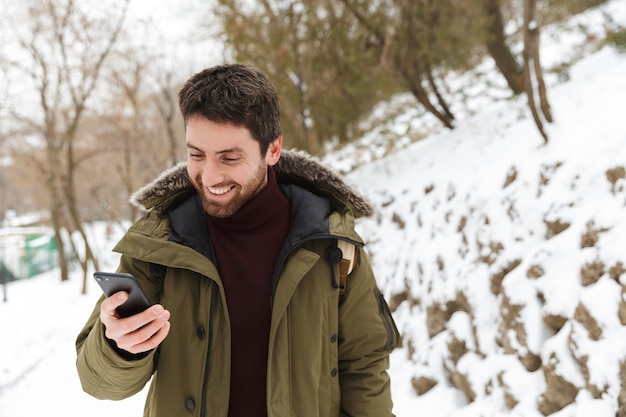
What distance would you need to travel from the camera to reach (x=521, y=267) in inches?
152

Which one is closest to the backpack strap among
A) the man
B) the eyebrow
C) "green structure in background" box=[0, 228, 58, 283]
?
the man

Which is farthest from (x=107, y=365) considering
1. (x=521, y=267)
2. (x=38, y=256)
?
(x=38, y=256)

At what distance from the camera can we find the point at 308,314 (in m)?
1.52

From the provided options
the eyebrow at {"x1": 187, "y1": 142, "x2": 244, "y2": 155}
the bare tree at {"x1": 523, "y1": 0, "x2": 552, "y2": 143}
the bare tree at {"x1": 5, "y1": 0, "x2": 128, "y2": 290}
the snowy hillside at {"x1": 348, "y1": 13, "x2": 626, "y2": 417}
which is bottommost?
the snowy hillside at {"x1": 348, "y1": 13, "x2": 626, "y2": 417}

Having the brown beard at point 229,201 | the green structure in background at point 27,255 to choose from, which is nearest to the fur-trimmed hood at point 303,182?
the brown beard at point 229,201

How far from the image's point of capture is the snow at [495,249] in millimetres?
3277

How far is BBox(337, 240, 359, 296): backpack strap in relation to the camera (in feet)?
5.17

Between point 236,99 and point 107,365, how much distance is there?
84 centimetres

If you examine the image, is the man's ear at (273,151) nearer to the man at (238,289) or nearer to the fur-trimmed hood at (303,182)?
the man at (238,289)

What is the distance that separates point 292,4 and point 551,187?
19.4 feet

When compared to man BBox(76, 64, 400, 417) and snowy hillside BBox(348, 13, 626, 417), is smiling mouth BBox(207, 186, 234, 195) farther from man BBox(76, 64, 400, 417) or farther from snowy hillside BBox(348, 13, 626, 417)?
snowy hillside BBox(348, 13, 626, 417)

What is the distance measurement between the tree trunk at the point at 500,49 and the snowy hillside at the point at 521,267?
1726 mm

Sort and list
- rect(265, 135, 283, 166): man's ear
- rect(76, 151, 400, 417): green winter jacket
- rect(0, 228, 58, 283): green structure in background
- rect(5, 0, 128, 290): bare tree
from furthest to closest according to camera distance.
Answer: rect(0, 228, 58, 283): green structure in background
rect(5, 0, 128, 290): bare tree
rect(265, 135, 283, 166): man's ear
rect(76, 151, 400, 417): green winter jacket

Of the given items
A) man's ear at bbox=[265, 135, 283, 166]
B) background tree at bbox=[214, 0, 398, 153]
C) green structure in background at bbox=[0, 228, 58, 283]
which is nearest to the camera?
man's ear at bbox=[265, 135, 283, 166]
